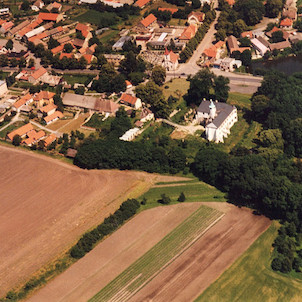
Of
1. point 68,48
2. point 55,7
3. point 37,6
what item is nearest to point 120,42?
point 68,48

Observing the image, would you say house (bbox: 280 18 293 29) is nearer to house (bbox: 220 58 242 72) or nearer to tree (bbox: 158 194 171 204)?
house (bbox: 220 58 242 72)

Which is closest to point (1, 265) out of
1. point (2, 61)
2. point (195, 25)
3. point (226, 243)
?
point (226, 243)

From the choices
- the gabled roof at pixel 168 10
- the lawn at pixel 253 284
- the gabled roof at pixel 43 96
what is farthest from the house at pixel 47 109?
the gabled roof at pixel 168 10

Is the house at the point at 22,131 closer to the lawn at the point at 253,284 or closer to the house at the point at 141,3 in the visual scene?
the lawn at the point at 253,284

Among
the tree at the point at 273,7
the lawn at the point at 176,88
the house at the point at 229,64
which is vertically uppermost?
the tree at the point at 273,7

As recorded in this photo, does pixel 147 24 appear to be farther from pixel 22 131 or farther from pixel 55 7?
pixel 22 131
